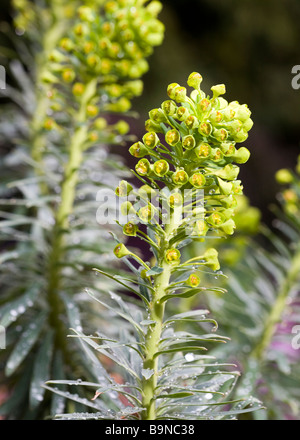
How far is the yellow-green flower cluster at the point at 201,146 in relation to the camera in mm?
429

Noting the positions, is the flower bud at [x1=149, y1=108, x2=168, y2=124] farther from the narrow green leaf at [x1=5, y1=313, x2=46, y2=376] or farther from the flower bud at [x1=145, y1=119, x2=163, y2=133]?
the narrow green leaf at [x1=5, y1=313, x2=46, y2=376]

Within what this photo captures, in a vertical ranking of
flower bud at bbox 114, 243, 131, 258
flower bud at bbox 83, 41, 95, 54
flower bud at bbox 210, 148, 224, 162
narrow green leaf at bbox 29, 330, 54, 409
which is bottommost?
narrow green leaf at bbox 29, 330, 54, 409

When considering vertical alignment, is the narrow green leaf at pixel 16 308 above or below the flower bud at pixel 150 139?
below

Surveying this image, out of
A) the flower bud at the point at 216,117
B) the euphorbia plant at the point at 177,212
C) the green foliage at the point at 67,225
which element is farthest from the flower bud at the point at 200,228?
the green foliage at the point at 67,225

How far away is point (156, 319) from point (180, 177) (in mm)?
156

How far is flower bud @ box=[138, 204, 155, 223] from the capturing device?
17.5 inches

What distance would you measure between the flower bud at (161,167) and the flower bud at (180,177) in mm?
11

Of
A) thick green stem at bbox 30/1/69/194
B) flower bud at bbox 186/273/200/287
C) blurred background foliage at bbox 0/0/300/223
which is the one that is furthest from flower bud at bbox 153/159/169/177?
blurred background foliage at bbox 0/0/300/223

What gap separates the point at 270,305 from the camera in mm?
859

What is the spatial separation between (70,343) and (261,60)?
251 cm

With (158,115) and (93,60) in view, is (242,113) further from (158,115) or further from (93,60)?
(93,60)

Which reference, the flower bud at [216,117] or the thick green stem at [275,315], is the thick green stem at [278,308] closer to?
the thick green stem at [275,315]

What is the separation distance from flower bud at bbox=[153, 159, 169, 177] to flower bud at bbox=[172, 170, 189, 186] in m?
0.01

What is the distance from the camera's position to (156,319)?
0.47 m
